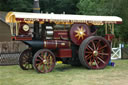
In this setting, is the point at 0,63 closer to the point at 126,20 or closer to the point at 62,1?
the point at 126,20

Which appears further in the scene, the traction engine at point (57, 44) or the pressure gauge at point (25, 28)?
the traction engine at point (57, 44)

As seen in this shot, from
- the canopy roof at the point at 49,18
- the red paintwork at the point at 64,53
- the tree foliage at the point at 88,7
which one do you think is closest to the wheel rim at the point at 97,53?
the red paintwork at the point at 64,53

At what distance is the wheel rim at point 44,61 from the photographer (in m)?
9.63

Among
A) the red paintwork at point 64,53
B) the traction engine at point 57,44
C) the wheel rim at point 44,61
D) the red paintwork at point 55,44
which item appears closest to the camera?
the wheel rim at point 44,61

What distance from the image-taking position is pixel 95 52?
10867mm

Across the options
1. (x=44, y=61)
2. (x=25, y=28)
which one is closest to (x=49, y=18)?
(x=25, y=28)

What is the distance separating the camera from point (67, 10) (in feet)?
149

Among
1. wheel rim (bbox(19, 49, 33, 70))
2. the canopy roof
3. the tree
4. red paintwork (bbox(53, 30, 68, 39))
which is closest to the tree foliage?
the tree

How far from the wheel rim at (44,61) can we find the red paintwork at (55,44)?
403 millimetres

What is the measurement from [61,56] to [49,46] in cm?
74

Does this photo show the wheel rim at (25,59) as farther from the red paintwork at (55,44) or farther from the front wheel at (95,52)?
the front wheel at (95,52)

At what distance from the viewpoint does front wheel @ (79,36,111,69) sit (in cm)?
1059

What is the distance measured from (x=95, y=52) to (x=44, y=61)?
256 centimetres

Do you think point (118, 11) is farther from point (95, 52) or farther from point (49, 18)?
point (49, 18)
